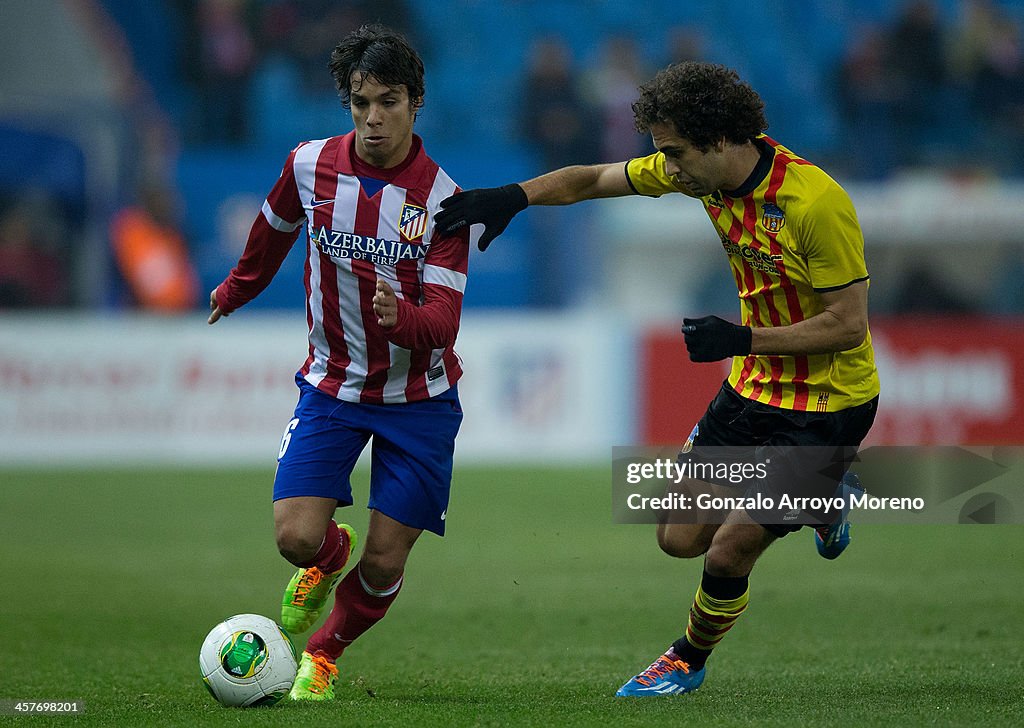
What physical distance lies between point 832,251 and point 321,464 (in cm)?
188

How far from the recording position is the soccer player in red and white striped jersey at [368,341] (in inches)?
192

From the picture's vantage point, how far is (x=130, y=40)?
57.2ft

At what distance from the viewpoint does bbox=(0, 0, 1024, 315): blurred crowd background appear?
14805 mm

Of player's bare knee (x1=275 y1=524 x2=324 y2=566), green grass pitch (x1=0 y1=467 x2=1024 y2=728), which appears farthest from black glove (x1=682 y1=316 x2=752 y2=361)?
player's bare knee (x1=275 y1=524 x2=324 y2=566)

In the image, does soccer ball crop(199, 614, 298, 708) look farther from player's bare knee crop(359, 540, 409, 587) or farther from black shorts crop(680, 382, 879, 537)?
black shorts crop(680, 382, 879, 537)

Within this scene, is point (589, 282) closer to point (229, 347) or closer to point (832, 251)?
point (229, 347)

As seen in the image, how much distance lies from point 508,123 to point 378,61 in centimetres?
1225

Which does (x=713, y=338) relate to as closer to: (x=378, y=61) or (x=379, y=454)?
(x=379, y=454)

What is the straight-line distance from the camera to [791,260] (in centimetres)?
476

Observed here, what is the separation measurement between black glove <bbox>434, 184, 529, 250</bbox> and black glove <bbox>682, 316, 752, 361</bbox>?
30.7 inches

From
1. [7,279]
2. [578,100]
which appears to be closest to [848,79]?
[578,100]

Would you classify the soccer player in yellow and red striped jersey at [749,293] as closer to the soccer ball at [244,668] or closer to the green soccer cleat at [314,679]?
the green soccer cleat at [314,679]

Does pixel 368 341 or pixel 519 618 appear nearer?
pixel 368 341

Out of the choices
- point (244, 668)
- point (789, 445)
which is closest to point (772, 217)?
point (789, 445)
